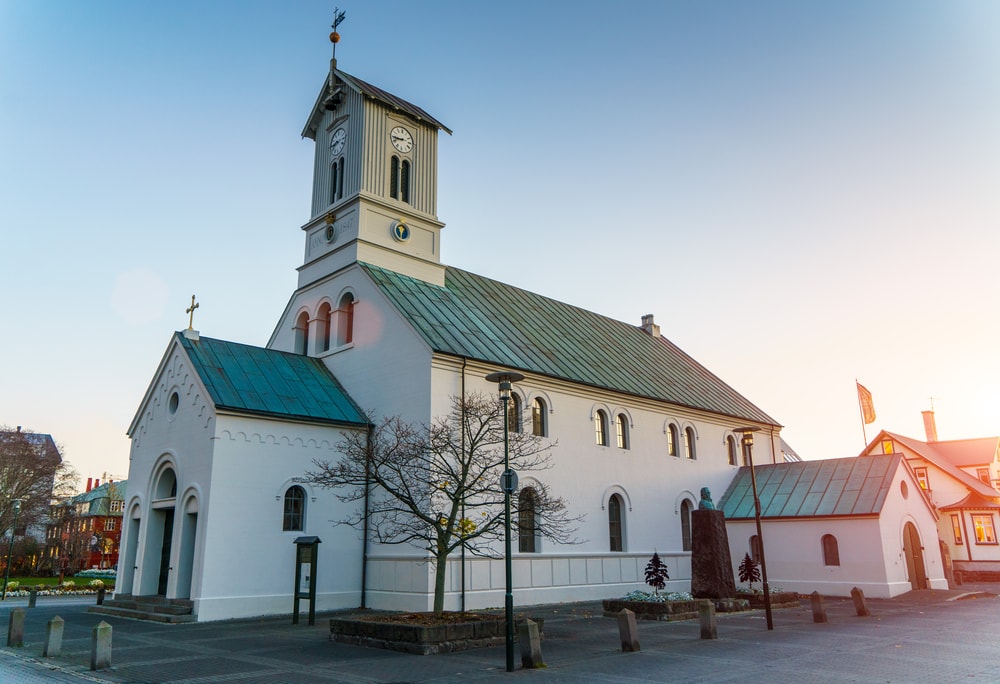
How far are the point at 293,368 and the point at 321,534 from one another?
21.3 ft

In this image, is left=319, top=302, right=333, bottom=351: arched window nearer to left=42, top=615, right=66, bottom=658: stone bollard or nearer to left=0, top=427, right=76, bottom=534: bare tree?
left=42, top=615, right=66, bottom=658: stone bollard

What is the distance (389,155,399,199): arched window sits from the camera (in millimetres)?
31562

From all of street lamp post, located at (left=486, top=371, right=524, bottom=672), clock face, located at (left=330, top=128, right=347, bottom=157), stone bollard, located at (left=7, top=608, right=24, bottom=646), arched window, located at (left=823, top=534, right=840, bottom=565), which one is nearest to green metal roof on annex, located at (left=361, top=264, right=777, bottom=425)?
clock face, located at (left=330, top=128, right=347, bottom=157)

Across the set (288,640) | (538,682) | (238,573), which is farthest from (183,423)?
(538,682)

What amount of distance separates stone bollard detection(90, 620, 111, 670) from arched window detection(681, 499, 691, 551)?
2476 cm

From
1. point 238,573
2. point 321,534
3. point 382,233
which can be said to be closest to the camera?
point 238,573

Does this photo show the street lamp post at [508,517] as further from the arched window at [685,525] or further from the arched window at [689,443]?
the arched window at [689,443]

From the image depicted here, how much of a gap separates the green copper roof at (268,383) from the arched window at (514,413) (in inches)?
205

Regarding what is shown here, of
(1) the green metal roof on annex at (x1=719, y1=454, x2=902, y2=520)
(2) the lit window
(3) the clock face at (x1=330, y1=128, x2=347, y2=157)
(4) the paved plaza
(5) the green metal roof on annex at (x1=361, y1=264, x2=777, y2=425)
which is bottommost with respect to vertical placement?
(4) the paved plaza

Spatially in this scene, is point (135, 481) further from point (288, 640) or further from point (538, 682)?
point (538, 682)

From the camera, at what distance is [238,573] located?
22234 mm

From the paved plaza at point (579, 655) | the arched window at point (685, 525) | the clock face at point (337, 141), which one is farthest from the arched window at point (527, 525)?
the clock face at point (337, 141)

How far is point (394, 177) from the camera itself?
3186 centimetres

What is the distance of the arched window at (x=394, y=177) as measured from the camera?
31.6 metres
